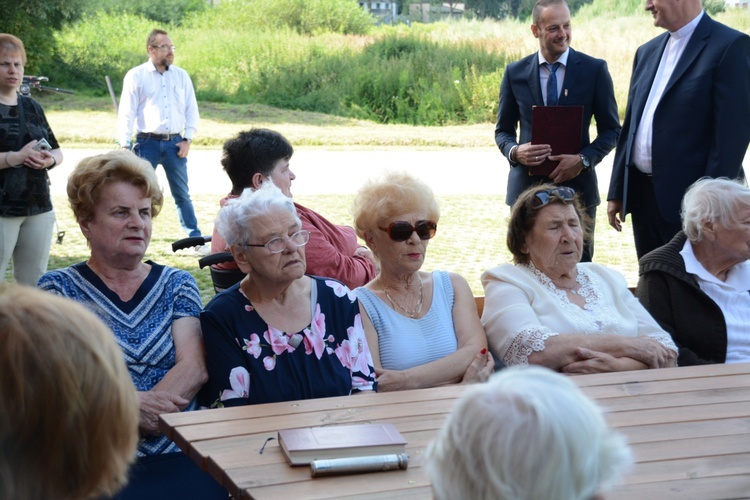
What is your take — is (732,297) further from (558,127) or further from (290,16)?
(290,16)

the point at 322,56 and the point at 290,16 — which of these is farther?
the point at 290,16

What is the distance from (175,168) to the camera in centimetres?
930

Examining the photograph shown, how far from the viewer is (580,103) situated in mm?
5203

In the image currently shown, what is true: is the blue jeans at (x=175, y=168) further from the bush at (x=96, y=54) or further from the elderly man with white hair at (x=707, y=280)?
the bush at (x=96, y=54)

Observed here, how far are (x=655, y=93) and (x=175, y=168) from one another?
5748mm

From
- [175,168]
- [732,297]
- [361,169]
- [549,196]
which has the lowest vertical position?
[361,169]

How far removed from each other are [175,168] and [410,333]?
6.46 metres

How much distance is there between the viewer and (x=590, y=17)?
26.1 meters

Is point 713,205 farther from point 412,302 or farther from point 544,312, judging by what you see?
point 412,302

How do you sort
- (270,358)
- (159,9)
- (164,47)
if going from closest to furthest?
1. (270,358)
2. (164,47)
3. (159,9)

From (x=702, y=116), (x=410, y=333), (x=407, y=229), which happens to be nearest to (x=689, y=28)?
(x=702, y=116)

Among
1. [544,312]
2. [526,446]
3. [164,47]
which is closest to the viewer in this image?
[526,446]

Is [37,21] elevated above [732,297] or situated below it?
above

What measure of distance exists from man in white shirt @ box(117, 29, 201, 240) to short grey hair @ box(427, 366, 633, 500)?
316 inches
